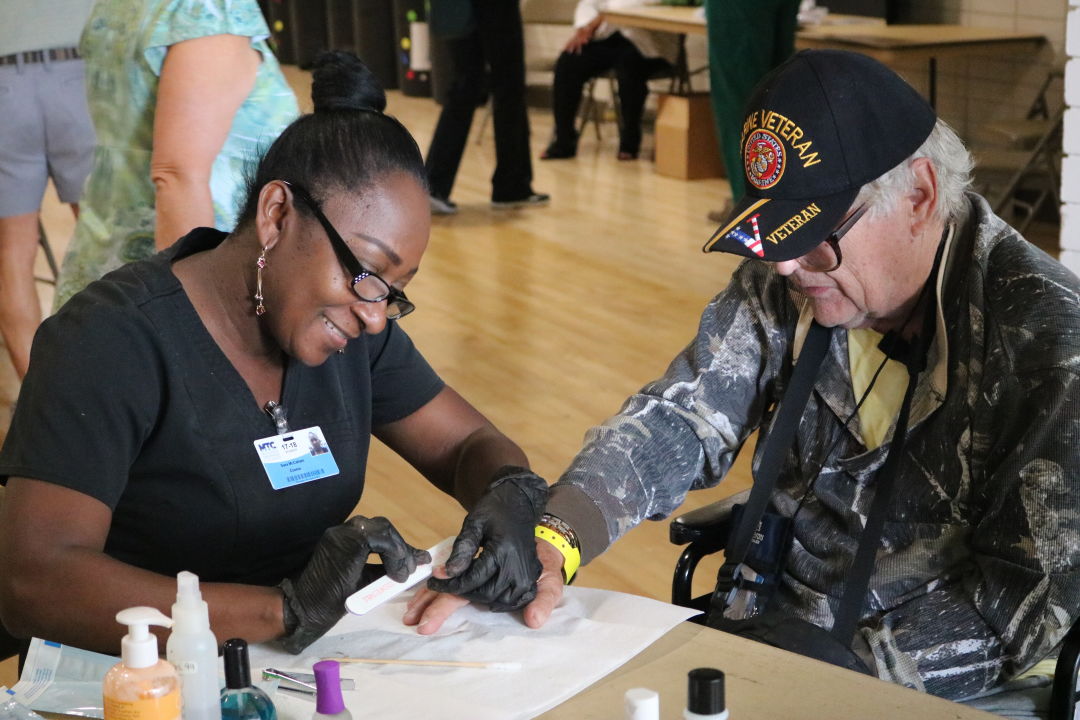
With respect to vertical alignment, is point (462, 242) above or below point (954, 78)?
below

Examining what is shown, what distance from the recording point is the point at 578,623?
4.88 feet

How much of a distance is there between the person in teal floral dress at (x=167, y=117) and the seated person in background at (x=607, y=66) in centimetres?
614

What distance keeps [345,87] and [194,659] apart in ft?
2.57

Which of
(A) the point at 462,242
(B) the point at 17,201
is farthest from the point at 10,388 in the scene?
(A) the point at 462,242

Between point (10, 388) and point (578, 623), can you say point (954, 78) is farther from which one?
point (578, 623)

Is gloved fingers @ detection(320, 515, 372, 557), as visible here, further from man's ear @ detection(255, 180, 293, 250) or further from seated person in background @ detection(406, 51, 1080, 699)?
man's ear @ detection(255, 180, 293, 250)

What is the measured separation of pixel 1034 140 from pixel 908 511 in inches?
192

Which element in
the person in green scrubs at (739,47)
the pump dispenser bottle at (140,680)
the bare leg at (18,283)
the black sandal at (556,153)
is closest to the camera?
the pump dispenser bottle at (140,680)

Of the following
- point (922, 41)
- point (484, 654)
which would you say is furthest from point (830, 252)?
point (922, 41)

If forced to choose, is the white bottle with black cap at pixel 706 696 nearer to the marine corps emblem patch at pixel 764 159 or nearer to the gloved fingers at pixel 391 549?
the gloved fingers at pixel 391 549

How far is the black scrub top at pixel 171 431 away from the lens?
1510 mm

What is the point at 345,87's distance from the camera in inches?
64.7

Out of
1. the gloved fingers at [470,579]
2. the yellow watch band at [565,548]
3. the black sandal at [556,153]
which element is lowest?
the black sandal at [556,153]

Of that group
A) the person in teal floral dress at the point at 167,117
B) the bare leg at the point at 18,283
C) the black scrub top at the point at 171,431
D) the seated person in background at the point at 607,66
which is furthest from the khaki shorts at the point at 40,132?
the seated person in background at the point at 607,66
